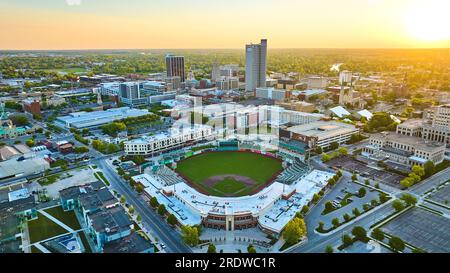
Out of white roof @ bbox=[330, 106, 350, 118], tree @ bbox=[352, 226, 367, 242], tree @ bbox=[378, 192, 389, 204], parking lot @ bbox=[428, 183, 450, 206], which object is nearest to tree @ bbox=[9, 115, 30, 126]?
tree @ bbox=[352, 226, 367, 242]

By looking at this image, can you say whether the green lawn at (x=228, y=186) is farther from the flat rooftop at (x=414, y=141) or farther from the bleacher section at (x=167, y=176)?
the flat rooftop at (x=414, y=141)

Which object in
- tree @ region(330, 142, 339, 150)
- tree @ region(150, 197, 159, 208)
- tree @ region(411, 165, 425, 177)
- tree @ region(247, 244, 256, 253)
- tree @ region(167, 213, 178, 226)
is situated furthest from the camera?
tree @ region(330, 142, 339, 150)

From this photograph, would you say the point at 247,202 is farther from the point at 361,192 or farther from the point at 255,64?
the point at 255,64

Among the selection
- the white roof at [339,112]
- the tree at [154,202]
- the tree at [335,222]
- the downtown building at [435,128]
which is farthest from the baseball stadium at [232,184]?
the white roof at [339,112]

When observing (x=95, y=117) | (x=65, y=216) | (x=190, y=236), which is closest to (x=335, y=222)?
(x=190, y=236)

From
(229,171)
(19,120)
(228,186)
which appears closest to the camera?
(228,186)

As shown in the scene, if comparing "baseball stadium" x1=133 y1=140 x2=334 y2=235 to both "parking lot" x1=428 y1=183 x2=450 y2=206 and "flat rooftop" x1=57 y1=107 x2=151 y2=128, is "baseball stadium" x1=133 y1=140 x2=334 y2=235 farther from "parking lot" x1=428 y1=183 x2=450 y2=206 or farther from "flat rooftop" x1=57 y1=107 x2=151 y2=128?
"flat rooftop" x1=57 y1=107 x2=151 y2=128
